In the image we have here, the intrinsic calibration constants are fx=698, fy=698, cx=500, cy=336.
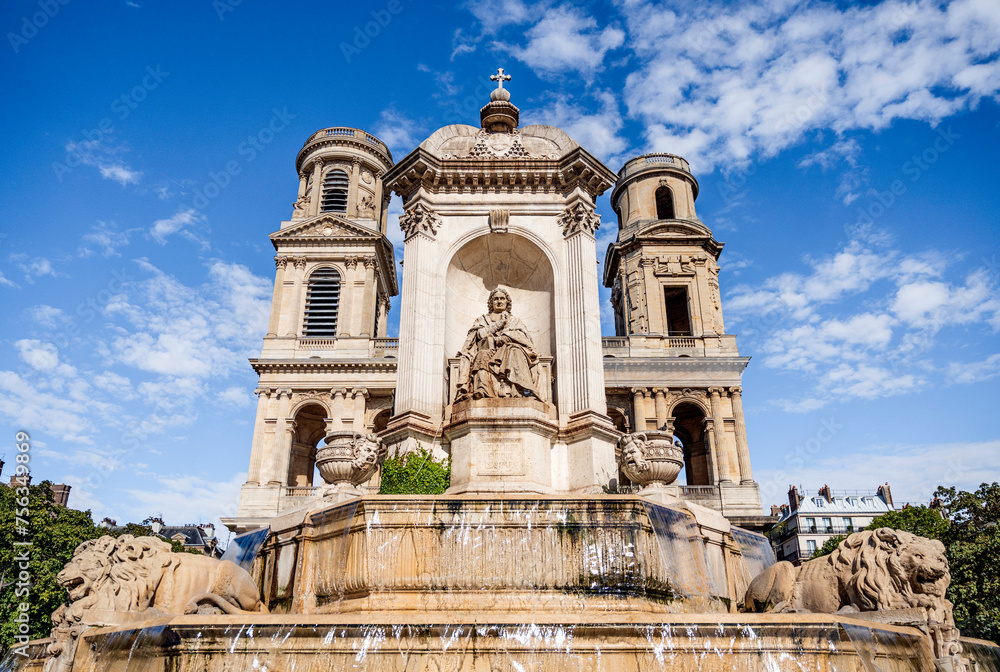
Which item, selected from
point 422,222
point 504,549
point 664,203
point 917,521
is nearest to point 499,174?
point 422,222

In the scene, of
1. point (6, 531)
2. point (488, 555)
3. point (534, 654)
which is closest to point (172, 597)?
point (488, 555)

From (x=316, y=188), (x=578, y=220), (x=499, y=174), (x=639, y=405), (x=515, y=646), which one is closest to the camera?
(x=515, y=646)

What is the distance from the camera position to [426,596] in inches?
325

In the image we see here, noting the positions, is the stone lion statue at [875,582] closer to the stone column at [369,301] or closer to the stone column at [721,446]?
the stone column at [721,446]

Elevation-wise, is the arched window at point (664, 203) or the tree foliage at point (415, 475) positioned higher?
the arched window at point (664, 203)

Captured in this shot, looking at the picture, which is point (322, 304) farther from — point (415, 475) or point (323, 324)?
point (415, 475)

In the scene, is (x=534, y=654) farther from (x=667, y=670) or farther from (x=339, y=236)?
(x=339, y=236)

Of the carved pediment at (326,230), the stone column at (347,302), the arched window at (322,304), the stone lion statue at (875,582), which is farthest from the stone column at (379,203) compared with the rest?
the stone lion statue at (875,582)

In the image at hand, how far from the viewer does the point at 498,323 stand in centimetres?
1292

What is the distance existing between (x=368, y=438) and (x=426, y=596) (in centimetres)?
438

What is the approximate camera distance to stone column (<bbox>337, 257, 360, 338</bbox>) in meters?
46.2

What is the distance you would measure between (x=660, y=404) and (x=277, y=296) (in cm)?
2630

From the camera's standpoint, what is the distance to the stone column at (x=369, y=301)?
47344 mm

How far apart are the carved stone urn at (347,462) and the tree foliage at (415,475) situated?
1.16ft
